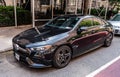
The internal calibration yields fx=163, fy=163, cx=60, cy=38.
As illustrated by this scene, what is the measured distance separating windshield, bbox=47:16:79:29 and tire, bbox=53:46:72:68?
0.84 metres

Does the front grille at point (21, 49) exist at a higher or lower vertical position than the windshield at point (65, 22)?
lower

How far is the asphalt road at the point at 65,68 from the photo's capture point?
414 cm

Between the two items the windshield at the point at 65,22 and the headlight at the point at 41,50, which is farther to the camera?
the windshield at the point at 65,22

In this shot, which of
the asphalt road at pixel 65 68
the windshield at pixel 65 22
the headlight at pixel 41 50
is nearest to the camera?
the headlight at pixel 41 50

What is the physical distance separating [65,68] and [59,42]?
2.54 ft

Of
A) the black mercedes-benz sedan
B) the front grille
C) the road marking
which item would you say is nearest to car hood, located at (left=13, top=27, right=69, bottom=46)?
the black mercedes-benz sedan

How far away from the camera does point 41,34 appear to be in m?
4.64

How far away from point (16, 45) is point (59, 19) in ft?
6.40

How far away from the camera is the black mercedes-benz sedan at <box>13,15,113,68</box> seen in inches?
160

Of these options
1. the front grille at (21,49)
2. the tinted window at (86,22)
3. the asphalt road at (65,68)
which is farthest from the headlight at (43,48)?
the tinted window at (86,22)

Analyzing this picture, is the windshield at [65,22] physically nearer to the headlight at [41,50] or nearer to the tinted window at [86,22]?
the tinted window at [86,22]

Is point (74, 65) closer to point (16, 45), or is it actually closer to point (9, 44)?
point (16, 45)

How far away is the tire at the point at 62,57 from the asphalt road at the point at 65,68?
138 millimetres

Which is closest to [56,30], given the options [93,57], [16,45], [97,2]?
[16,45]
